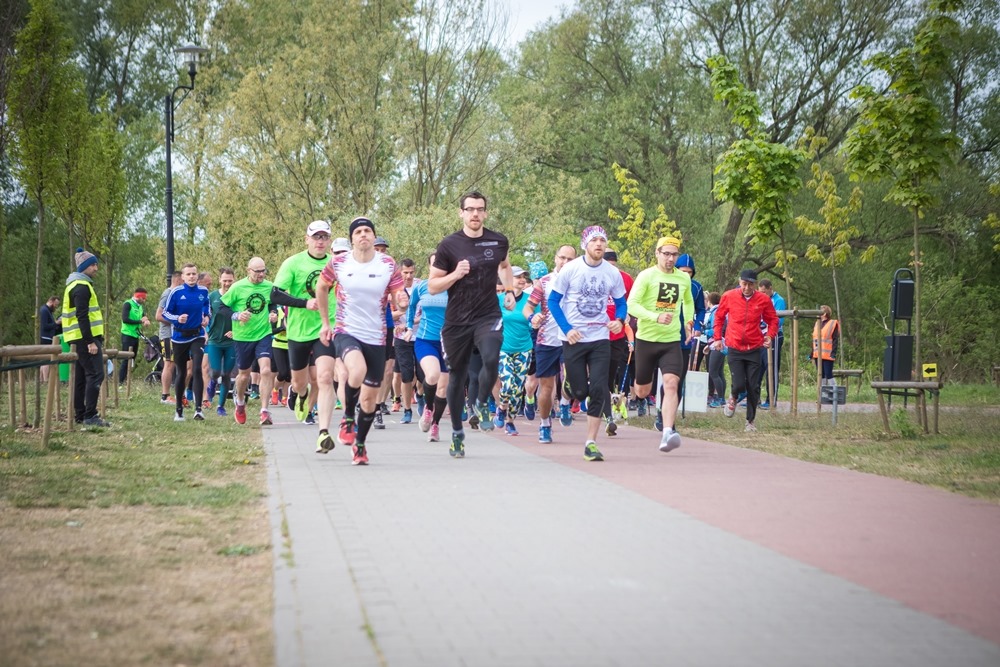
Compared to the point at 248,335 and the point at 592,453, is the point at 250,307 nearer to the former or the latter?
the point at 248,335

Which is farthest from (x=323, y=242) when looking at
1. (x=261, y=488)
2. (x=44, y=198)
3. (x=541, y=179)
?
(x=541, y=179)

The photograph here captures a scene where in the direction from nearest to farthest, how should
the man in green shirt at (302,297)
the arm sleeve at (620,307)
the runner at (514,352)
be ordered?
1. the arm sleeve at (620,307)
2. the man in green shirt at (302,297)
3. the runner at (514,352)

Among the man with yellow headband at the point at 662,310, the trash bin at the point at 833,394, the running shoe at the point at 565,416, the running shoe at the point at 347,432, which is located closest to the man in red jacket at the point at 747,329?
the trash bin at the point at 833,394

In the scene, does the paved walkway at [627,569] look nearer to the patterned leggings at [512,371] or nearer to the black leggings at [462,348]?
the black leggings at [462,348]

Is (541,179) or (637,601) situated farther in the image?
(541,179)

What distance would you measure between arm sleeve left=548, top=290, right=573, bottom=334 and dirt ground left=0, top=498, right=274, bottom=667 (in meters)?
4.59

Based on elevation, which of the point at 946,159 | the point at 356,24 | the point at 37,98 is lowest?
the point at 946,159

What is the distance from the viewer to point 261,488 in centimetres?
973

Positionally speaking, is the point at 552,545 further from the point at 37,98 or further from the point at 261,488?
the point at 37,98

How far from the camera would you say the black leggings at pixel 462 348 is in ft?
39.0

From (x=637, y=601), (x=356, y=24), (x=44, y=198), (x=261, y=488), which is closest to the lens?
(x=637, y=601)

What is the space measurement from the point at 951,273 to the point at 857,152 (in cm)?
2278

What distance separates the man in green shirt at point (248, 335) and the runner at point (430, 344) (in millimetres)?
2393

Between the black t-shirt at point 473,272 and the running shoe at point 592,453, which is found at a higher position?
the black t-shirt at point 473,272
